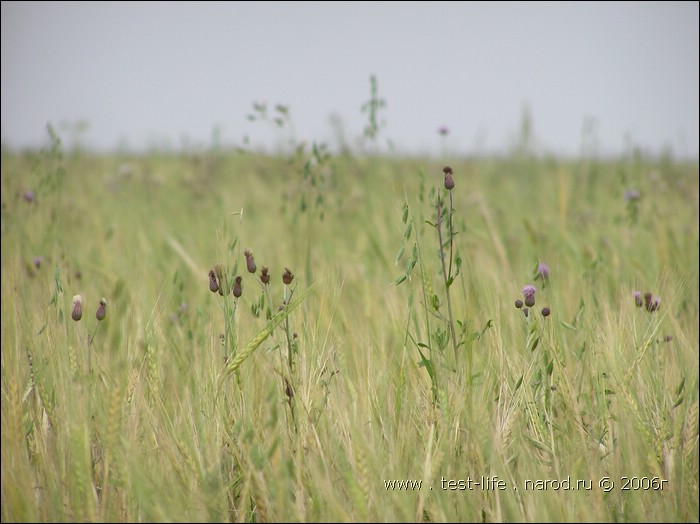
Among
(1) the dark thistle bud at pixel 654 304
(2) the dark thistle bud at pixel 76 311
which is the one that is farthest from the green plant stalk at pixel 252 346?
(1) the dark thistle bud at pixel 654 304

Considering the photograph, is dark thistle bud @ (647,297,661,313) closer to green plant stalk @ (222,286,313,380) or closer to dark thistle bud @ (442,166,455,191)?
dark thistle bud @ (442,166,455,191)

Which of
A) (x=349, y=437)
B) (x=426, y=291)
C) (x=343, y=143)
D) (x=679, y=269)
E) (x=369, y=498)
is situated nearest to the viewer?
(x=369, y=498)

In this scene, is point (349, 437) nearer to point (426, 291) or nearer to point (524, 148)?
point (426, 291)

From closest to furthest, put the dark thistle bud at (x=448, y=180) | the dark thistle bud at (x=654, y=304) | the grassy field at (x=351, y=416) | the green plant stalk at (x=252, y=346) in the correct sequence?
the grassy field at (x=351, y=416), the green plant stalk at (x=252, y=346), the dark thistle bud at (x=448, y=180), the dark thistle bud at (x=654, y=304)

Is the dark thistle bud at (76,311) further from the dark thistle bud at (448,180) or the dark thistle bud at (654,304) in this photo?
the dark thistle bud at (654,304)

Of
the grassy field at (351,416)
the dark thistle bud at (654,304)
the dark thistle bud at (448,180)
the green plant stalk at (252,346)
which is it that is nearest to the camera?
the grassy field at (351,416)

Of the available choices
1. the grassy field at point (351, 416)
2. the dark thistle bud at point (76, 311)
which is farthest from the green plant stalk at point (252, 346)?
the dark thistle bud at point (76, 311)

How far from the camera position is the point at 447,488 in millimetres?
1159

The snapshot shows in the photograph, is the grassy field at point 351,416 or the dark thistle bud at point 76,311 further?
the dark thistle bud at point 76,311

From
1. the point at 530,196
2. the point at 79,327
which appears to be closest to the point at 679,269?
the point at 79,327

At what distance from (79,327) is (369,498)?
0.79 m

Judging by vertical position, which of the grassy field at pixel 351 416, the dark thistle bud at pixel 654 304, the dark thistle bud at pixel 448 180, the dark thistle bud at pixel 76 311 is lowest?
the grassy field at pixel 351 416

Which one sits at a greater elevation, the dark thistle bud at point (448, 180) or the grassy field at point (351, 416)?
the dark thistle bud at point (448, 180)

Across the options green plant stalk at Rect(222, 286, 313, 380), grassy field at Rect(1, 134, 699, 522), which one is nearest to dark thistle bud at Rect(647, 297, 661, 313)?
grassy field at Rect(1, 134, 699, 522)
